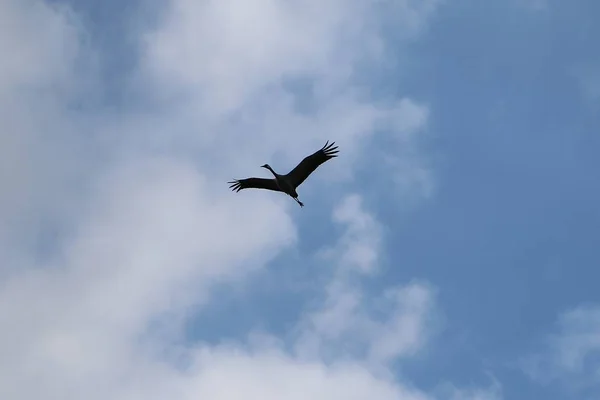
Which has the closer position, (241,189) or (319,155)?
(319,155)

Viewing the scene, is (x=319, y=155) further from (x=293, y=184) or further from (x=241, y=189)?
(x=241, y=189)

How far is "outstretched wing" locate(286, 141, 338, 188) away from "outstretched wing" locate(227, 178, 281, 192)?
1.57 meters

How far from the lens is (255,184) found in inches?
1832

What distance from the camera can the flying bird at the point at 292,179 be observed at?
43219 mm

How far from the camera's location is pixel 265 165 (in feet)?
154

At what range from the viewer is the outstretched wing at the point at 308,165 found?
43.1 metres

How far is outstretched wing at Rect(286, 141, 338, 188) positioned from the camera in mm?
43125

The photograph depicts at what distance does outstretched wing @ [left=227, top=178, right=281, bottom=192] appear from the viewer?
4597 cm

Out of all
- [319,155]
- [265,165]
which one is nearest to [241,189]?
[265,165]

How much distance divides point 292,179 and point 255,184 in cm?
292

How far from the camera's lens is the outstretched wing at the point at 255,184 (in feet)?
151

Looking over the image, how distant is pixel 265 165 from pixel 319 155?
482 centimetres

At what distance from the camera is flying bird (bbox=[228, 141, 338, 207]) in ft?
142

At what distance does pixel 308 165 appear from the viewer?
43750mm
